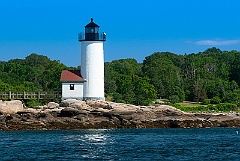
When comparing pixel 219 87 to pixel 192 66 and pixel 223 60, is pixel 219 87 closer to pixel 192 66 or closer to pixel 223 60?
pixel 192 66

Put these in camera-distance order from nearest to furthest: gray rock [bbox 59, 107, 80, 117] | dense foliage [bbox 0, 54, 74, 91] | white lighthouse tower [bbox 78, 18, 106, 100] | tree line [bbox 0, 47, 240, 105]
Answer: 1. gray rock [bbox 59, 107, 80, 117]
2. white lighthouse tower [bbox 78, 18, 106, 100]
3. tree line [bbox 0, 47, 240, 105]
4. dense foliage [bbox 0, 54, 74, 91]

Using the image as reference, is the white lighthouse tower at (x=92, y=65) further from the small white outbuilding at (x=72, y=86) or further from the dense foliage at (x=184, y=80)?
the dense foliage at (x=184, y=80)

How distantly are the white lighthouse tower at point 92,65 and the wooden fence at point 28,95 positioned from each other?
369cm

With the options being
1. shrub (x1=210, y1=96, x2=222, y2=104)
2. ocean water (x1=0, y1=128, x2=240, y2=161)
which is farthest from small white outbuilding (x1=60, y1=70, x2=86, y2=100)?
shrub (x1=210, y1=96, x2=222, y2=104)

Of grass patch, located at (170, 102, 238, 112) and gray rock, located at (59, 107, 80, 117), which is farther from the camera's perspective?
grass patch, located at (170, 102, 238, 112)

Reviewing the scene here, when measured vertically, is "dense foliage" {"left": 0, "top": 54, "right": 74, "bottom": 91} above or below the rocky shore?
above

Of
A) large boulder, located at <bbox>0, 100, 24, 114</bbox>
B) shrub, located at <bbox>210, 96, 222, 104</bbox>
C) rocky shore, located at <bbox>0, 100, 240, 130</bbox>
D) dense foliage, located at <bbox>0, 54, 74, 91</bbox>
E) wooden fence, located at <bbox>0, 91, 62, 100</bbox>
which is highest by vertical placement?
dense foliage, located at <bbox>0, 54, 74, 91</bbox>

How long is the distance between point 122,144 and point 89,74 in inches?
658

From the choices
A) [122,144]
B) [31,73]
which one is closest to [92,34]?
[122,144]

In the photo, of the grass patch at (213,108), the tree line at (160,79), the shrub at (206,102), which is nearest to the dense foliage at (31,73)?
the tree line at (160,79)

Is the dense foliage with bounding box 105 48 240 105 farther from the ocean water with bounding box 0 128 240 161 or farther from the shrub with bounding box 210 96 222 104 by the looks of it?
the ocean water with bounding box 0 128 240 161

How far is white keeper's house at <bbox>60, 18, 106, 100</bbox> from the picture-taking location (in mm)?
50562

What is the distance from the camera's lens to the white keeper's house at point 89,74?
5056 centimetres

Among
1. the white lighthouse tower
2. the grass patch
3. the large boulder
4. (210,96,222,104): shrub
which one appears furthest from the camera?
(210,96,222,104): shrub
